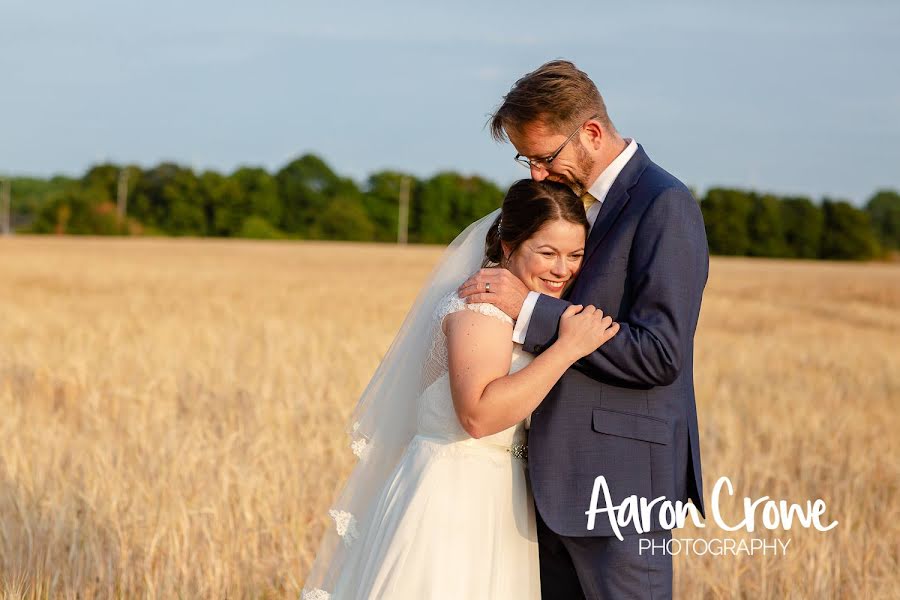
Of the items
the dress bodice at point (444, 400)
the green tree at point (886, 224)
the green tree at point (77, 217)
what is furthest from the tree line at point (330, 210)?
the dress bodice at point (444, 400)

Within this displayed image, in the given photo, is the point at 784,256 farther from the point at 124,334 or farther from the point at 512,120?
the point at 512,120

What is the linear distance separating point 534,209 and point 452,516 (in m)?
0.81

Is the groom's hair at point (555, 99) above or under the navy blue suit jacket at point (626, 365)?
above

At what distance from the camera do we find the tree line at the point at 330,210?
6781 cm

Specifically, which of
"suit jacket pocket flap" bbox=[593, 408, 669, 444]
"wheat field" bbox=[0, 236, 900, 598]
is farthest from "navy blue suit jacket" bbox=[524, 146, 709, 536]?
"wheat field" bbox=[0, 236, 900, 598]

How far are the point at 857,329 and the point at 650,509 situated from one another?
48.9ft

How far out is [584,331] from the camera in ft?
8.61

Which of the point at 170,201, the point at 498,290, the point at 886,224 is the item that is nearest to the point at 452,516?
the point at 498,290

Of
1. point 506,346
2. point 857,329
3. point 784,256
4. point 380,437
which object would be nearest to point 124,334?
point 380,437

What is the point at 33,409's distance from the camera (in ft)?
21.7

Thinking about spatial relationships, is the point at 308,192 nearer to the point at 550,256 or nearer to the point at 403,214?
the point at 403,214

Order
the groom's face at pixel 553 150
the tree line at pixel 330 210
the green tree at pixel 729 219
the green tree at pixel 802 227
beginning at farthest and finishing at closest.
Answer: the green tree at pixel 729 219
the green tree at pixel 802 227
the tree line at pixel 330 210
the groom's face at pixel 553 150

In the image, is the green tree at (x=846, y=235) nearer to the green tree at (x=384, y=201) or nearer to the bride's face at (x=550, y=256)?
the green tree at (x=384, y=201)

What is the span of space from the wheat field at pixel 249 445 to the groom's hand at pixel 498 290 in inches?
69.6
